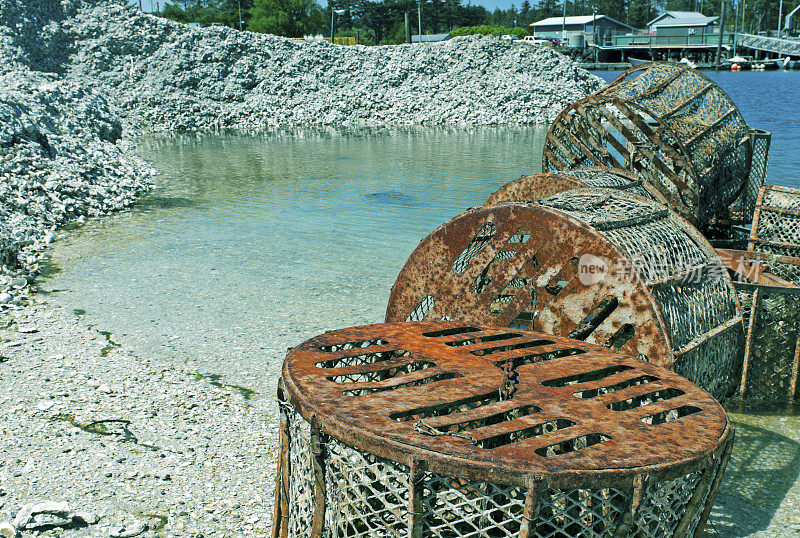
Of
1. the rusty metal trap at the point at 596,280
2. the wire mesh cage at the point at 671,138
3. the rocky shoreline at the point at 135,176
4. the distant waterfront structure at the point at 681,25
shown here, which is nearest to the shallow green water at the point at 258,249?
the rocky shoreline at the point at 135,176

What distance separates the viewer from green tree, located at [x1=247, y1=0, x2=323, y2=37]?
178 ft

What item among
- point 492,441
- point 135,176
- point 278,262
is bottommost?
point 278,262

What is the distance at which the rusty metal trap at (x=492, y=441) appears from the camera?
2.09 metres

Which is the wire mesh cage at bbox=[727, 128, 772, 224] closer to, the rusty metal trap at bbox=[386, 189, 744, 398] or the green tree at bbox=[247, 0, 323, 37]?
the rusty metal trap at bbox=[386, 189, 744, 398]

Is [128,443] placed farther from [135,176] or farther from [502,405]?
[135,176]

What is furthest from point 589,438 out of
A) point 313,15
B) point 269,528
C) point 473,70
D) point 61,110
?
point 313,15

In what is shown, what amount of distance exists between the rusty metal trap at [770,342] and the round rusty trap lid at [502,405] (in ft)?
5.30

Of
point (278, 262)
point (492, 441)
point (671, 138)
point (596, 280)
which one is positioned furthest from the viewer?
point (278, 262)

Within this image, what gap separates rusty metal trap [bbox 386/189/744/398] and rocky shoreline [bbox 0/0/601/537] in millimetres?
1493

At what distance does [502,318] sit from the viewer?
3.78 meters

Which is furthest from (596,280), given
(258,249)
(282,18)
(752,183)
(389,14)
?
(389,14)

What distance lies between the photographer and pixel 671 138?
708 centimetres

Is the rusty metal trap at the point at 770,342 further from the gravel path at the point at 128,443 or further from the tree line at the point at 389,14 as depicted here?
the tree line at the point at 389,14

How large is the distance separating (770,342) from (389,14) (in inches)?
3146
